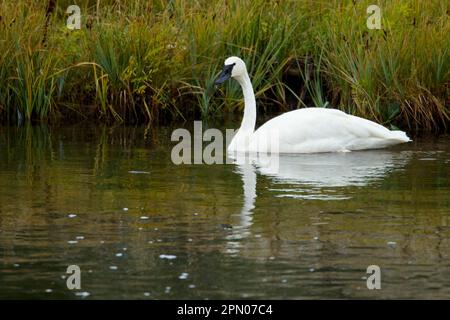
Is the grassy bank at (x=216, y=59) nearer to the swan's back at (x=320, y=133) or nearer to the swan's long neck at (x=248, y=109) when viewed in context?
the swan's back at (x=320, y=133)

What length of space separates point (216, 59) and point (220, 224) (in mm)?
6288

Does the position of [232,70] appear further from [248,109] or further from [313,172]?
[313,172]

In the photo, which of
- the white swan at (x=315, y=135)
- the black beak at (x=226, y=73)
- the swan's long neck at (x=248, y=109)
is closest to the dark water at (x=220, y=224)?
the white swan at (x=315, y=135)

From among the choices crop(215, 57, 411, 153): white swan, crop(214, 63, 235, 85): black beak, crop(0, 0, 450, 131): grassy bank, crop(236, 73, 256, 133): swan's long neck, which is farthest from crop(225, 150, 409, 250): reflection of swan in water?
crop(0, 0, 450, 131): grassy bank

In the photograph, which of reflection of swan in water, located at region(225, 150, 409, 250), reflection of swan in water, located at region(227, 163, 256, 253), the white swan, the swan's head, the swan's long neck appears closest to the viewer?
reflection of swan in water, located at region(227, 163, 256, 253)

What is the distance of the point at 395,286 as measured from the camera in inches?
307

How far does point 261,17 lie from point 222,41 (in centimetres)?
72

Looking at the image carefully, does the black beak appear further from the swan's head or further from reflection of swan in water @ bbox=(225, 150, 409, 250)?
reflection of swan in water @ bbox=(225, 150, 409, 250)

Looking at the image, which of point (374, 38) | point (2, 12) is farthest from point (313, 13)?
point (2, 12)

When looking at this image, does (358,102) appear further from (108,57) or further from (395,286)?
(395,286)

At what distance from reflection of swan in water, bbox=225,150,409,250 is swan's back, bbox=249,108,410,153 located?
119mm

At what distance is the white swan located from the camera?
13.4 meters

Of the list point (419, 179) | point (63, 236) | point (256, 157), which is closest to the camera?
point (63, 236)

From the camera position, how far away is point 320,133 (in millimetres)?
13461
